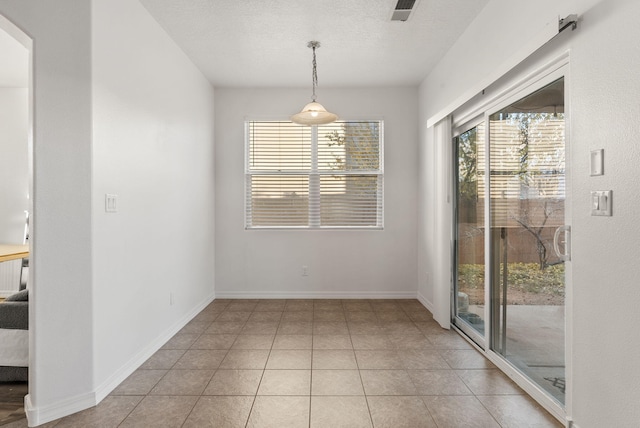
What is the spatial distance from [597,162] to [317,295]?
3.74 metres

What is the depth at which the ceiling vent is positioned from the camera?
285 centimetres

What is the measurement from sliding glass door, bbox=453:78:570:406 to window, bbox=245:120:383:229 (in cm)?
163

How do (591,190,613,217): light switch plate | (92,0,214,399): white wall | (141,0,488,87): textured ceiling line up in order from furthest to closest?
(141,0,488,87): textured ceiling, (92,0,214,399): white wall, (591,190,613,217): light switch plate

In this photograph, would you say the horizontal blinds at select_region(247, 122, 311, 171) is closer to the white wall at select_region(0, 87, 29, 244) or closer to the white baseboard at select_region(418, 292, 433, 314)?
the white baseboard at select_region(418, 292, 433, 314)

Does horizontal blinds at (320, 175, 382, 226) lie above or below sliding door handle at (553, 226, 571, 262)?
above

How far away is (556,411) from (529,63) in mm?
2127

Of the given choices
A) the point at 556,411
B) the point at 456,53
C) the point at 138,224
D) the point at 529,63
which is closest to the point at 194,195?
the point at 138,224

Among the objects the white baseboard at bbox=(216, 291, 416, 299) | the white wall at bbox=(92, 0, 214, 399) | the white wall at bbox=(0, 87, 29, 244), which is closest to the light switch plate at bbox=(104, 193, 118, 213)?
the white wall at bbox=(92, 0, 214, 399)

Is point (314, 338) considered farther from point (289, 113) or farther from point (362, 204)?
point (289, 113)

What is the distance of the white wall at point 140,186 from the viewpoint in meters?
2.40

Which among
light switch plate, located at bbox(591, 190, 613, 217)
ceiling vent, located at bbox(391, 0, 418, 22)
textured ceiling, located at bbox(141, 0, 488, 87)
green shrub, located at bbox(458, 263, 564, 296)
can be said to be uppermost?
textured ceiling, located at bbox(141, 0, 488, 87)

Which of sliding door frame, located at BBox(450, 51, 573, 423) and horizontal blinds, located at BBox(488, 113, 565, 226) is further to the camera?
horizontal blinds, located at BBox(488, 113, 565, 226)

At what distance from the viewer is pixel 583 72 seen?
1.85m

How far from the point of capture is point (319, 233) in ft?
16.3
